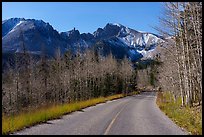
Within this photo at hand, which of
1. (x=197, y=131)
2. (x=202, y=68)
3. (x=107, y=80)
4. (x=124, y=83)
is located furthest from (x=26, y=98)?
(x=124, y=83)

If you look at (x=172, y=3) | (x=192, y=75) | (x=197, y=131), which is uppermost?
(x=172, y=3)

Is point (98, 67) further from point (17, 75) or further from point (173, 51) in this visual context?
point (173, 51)

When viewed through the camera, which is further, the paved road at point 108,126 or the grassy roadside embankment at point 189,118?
the grassy roadside embankment at point 189,118

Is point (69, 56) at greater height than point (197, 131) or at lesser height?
greater

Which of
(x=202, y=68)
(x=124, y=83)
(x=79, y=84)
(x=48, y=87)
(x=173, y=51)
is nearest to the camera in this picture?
(x=202, y=68)

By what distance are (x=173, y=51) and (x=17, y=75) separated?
17.0m

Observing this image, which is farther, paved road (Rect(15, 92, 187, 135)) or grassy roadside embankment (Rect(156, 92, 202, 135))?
Answer: grassy roadside embankment (Rect(156, 92, 202, 135))

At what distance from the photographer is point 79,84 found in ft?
198

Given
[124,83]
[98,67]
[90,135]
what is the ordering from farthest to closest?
[124,83], [98,67], [90,135]

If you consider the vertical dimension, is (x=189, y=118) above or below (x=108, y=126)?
above

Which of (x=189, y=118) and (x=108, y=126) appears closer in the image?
(x=108, y=126)

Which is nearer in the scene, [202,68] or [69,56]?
[202,68]

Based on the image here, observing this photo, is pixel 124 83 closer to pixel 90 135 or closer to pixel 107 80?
pixel 107 80

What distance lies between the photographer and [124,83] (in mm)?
98312
